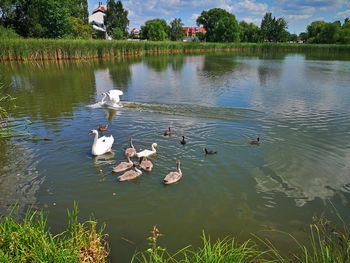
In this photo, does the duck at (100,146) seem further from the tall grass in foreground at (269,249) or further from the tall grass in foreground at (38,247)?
the tall grass in foreground at (38,247)

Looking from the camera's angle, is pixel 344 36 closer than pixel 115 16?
No

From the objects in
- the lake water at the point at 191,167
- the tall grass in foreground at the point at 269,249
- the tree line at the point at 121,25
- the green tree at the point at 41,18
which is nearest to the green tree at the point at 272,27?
the tree line at the point at 121,25

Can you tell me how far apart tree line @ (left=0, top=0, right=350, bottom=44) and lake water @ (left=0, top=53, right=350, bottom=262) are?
43.8 meters

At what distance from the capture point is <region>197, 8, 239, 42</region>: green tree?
11031 centimetres

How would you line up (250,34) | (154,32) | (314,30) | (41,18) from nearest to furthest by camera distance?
(41,18)
(154,32)
(314,30)
(250,34)

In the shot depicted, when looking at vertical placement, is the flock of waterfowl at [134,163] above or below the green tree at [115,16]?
below

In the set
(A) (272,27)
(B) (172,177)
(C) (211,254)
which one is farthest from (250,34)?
(C) (211,254)

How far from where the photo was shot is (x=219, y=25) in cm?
11056

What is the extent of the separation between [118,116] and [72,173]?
22.4 ft

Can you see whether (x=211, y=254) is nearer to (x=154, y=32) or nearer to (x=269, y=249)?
(x=269, y=249)

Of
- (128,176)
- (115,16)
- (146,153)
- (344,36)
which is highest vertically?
(115,16)

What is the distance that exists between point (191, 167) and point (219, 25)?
352 feet

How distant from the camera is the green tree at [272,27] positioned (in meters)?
121

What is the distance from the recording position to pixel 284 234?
681cm
